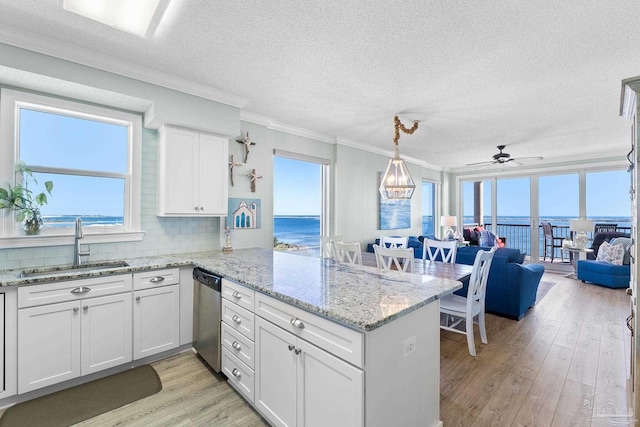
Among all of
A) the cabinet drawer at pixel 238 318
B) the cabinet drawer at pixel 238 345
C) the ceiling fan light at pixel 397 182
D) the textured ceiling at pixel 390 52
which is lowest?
the cabinet drawer at pixel 238 345

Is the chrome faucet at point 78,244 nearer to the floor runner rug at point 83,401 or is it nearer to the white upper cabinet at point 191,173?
the white upper cabinet at point 191,173

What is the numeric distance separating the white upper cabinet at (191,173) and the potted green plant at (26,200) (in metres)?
0.93

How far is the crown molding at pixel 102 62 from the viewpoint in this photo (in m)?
2.20

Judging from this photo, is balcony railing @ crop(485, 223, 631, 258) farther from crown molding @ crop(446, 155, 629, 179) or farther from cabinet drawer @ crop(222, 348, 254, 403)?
cabinet drawer @ crop(222, 348, 254, 403)

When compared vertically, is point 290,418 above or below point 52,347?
below

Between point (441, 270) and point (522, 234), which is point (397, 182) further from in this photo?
point (522, 234)

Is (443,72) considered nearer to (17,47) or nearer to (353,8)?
(353,8)

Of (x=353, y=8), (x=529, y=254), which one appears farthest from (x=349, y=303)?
(x=529, y=254)

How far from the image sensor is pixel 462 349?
115 inches

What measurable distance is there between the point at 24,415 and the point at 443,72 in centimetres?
420

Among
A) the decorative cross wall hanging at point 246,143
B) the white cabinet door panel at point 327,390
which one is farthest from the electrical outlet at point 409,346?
the decorative cross wall hanging at point 246,143

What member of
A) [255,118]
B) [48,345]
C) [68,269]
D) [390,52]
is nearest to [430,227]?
[255,118]

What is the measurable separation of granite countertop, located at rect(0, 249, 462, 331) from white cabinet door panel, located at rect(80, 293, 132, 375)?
252mm

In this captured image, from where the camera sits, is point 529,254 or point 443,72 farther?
point 529,254
